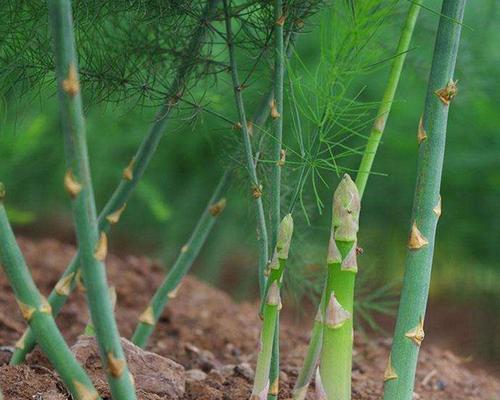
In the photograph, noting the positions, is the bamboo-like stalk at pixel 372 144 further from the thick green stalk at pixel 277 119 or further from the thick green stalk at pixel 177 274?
the thick green stalk at pixel 177 274

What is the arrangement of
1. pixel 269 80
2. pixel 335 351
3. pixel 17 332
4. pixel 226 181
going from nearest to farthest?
pixel 335 351, pixel 269 80, pixel 226 181, pixel 17 332

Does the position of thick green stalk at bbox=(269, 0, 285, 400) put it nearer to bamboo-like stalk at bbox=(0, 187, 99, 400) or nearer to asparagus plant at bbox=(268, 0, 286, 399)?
asparagus plant at bbox=(268, 0, 286, 399)

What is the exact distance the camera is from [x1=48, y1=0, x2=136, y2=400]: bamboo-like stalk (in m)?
0.84

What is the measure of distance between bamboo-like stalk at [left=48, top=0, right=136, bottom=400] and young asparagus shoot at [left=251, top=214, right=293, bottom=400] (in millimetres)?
202

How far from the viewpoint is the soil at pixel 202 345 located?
4.41ft

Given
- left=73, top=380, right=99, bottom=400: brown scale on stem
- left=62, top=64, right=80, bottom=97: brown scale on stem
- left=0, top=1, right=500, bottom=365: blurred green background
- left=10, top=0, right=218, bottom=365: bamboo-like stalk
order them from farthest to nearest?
left=0, top=1, right=500, bottom=365: blurred green background < left=10, top=0, right=218, bottom=365: bamboo-like stalk < left=73, top=380, right=99, bottom=400: brown scale on stem < left=62, top=64, right=80, bottom=97: brown scale on stem

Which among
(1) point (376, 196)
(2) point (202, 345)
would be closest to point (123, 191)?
(2) point (202, 345)

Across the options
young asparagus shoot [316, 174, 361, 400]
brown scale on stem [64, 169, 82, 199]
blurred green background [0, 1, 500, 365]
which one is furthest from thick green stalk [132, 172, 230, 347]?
blurred green background [0, 1, 500, 365]

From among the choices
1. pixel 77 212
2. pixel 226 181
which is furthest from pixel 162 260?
pixel 77 212

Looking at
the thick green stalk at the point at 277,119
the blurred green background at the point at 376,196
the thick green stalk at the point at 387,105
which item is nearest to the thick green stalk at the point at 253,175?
the thick green stalk at the point at 277,119

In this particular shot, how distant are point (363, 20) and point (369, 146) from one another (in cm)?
15

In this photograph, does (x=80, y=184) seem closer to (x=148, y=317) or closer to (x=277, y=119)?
(x=277, y=119)

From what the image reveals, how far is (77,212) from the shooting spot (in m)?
0.87

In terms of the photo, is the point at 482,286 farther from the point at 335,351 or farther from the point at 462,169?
the point at 335,351
